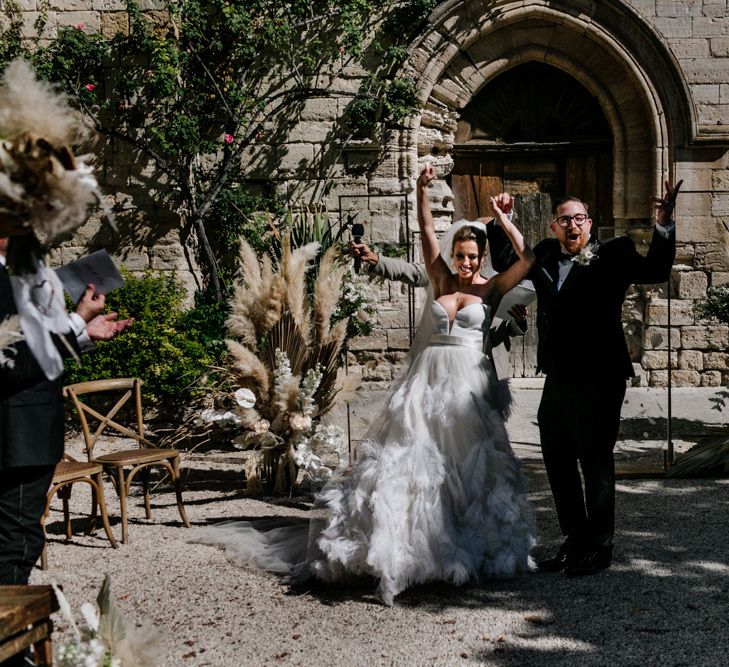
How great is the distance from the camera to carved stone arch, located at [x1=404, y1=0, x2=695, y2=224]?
959cm

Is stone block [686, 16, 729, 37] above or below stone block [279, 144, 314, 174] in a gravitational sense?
above

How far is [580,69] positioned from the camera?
32.3 ft

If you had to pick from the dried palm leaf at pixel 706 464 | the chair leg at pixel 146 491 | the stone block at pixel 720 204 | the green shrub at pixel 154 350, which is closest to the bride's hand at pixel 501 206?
the chair leg at pixel 146 491

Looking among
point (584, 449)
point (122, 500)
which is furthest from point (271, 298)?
point (584, 449)

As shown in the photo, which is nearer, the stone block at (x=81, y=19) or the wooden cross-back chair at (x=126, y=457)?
the wooden cross-back chair at (x=126, y=457)

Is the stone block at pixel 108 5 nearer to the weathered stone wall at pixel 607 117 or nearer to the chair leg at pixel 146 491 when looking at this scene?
the weathered stone wall at pixel 607 117

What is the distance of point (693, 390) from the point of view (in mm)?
9586

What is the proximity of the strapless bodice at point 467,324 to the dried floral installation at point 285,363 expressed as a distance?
4.20ft

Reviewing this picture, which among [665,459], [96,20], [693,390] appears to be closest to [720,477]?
[665,459]

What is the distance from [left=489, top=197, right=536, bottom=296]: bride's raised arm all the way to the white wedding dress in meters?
0.18

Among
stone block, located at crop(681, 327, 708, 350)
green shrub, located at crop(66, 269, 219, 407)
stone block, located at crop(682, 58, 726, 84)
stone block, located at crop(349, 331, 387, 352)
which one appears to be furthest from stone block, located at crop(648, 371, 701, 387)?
green shrub, located at crop(66, 269, 219, 407)

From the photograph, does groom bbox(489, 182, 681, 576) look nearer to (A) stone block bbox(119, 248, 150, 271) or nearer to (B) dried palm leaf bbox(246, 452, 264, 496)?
(B) dried palm leaf bbox(246, 452, 264, 496)

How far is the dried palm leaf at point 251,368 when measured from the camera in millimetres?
5645

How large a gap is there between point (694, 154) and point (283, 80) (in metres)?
4.80
